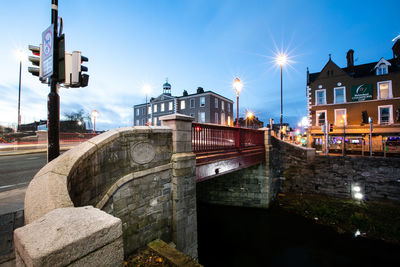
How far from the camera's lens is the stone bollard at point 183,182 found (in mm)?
5367

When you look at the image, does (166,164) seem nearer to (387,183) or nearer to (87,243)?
(87,243)

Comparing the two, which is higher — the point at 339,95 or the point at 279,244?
the point at 339,95

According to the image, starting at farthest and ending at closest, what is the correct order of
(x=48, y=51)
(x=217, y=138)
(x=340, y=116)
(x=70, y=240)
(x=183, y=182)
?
(x=340, y=116) → (x=217, y=138) → (x=183, y=182) → (x=48, y=51) → (x=70, y=240)

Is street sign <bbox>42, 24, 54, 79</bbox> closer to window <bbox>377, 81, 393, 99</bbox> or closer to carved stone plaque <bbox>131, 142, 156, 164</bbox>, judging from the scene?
carved stone plaque <bbox>131, 142, 156, 164</bbox>

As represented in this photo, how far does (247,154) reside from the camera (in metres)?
9.27

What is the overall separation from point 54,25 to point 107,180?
3.84m

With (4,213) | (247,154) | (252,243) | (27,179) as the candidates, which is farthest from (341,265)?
(27,179)

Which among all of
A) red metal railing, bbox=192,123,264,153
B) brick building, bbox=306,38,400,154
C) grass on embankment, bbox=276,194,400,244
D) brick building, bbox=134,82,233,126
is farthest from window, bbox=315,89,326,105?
red metal railing, bbox=192,123,264,153

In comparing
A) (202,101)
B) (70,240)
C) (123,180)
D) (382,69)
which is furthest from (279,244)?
(202,101)

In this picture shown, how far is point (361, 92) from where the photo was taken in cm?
2172

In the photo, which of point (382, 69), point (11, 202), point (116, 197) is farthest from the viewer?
point (382, 69)

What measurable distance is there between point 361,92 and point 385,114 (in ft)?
12.0

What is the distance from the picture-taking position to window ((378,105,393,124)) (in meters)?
20.2

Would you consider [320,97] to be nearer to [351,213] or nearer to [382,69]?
[382,69]
